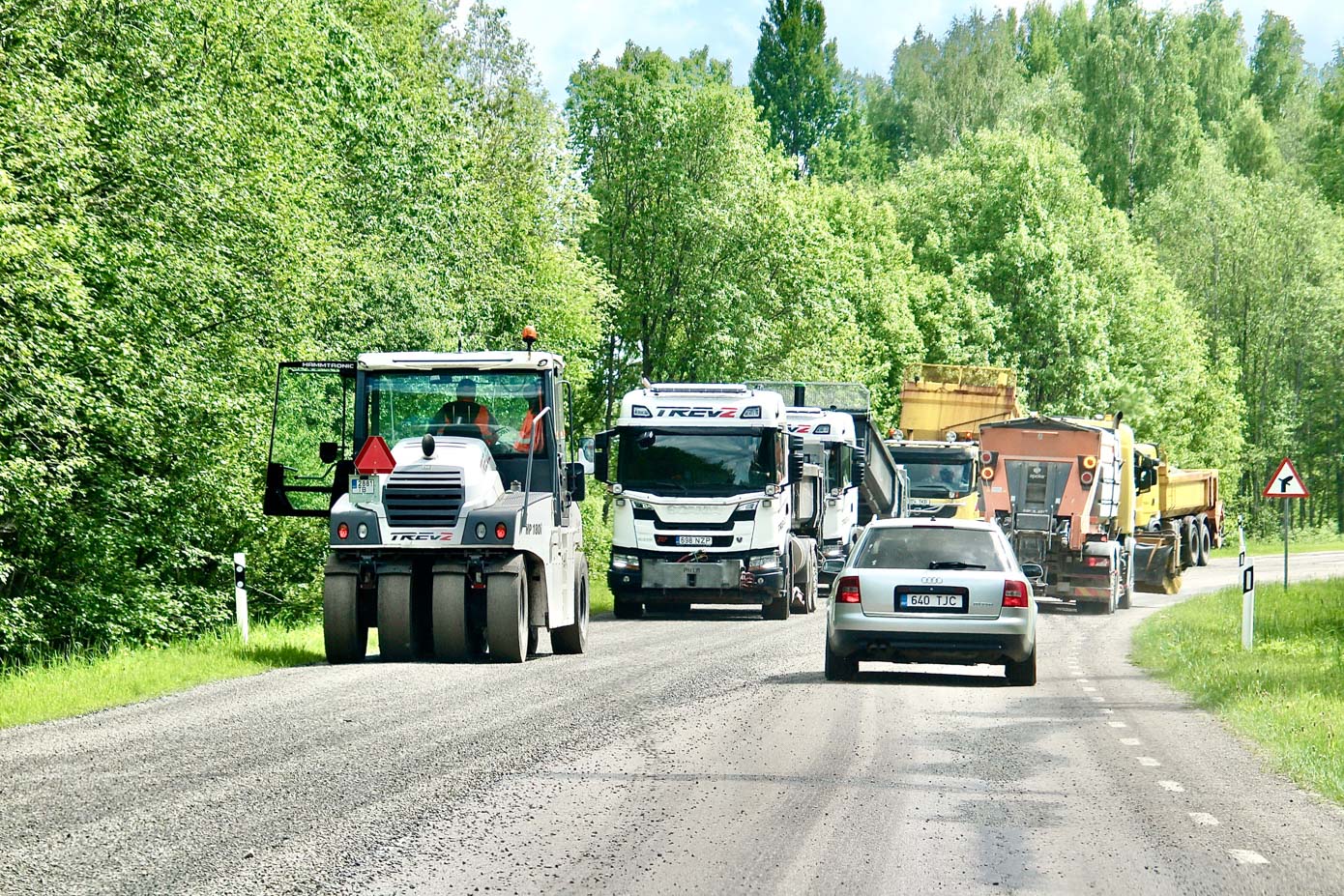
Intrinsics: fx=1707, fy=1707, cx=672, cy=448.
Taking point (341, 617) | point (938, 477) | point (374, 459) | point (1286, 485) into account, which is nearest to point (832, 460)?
point (938, 477)

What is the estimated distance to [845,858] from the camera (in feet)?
25.0

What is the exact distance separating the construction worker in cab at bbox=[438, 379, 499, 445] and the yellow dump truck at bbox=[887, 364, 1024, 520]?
1744cm

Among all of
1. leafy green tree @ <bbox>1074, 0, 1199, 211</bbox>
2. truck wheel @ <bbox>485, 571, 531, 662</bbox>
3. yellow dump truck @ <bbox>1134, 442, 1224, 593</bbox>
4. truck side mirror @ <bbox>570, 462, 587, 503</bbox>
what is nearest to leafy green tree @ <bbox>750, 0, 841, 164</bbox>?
leafy green tree @ <bbox>1074, 0, 1199, 211</bbox>

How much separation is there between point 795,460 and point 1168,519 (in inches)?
824

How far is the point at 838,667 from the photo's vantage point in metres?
16.8

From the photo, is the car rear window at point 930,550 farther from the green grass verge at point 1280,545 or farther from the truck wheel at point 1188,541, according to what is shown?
the green grass verge at point 1280,545

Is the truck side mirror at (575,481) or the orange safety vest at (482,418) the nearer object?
the orange safety vest at (482,418)

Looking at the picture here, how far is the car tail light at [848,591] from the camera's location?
16234 millimetres

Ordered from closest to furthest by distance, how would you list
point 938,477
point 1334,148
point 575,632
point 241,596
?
1. point 575,632
2. point 241,596
3. point 938,477
4. point 1334,148

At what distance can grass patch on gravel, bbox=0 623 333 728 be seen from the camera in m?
14.0

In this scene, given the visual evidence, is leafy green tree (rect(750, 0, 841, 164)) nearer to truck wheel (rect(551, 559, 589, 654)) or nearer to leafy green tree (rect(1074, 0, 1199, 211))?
leafy green tree (rect(1074, 0, 1199, 211))

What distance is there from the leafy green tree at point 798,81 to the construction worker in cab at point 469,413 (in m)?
90.2

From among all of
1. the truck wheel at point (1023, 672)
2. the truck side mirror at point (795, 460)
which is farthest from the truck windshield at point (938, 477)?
the truck wheel at point (1023, 672)

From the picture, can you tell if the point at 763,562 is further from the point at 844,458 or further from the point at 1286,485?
the point at 1286,485
